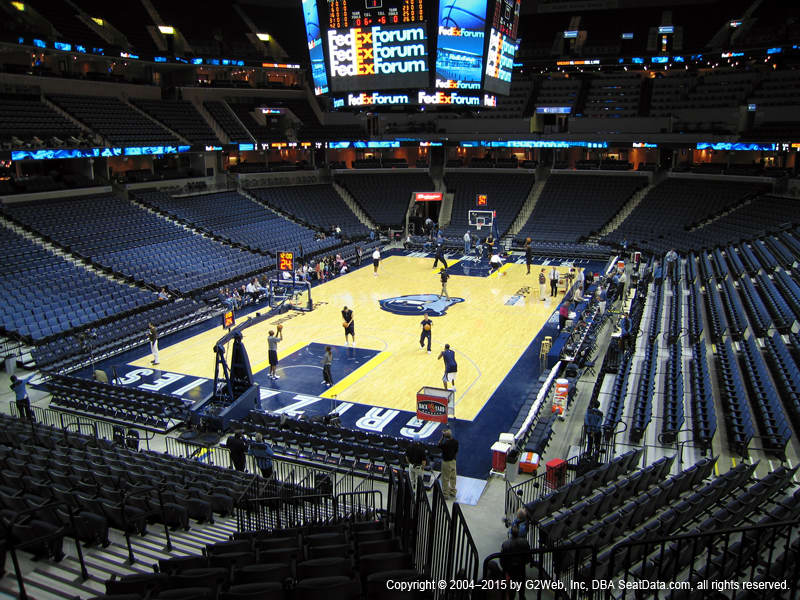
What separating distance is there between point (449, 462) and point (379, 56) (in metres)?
14.4

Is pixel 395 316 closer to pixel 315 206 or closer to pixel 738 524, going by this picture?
pixel 738 524

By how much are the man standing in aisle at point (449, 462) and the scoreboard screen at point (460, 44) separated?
13.2 meters

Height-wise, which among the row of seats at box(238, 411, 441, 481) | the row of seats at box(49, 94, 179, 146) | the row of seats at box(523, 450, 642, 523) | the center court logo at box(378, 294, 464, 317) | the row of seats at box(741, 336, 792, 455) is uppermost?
the row of seats at box(49, 94, 179, 146)

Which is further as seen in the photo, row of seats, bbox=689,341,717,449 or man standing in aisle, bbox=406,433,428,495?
man standing in aisle, bbox=406,433,428,495

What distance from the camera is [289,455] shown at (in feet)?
46.9

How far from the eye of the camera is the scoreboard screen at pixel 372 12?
20.2m

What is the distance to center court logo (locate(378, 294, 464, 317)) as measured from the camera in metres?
26.5

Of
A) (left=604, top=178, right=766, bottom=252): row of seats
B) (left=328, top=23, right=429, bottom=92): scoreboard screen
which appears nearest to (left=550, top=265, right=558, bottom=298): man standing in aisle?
(left=604, top=178, right=766, bottom=252): row of seats

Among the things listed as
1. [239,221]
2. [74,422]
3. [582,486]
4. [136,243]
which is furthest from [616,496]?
[239,221]

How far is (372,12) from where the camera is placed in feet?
67.8

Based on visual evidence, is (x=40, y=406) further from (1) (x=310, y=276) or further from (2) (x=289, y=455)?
(1) (x=310, y=276)

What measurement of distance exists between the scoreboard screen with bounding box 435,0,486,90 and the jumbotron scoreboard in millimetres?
26

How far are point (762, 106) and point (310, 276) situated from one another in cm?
3123

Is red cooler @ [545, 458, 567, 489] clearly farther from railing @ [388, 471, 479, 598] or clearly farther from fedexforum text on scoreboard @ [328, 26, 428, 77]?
fedexforum text on scoreboard @ [328, 26, 428, 77]
